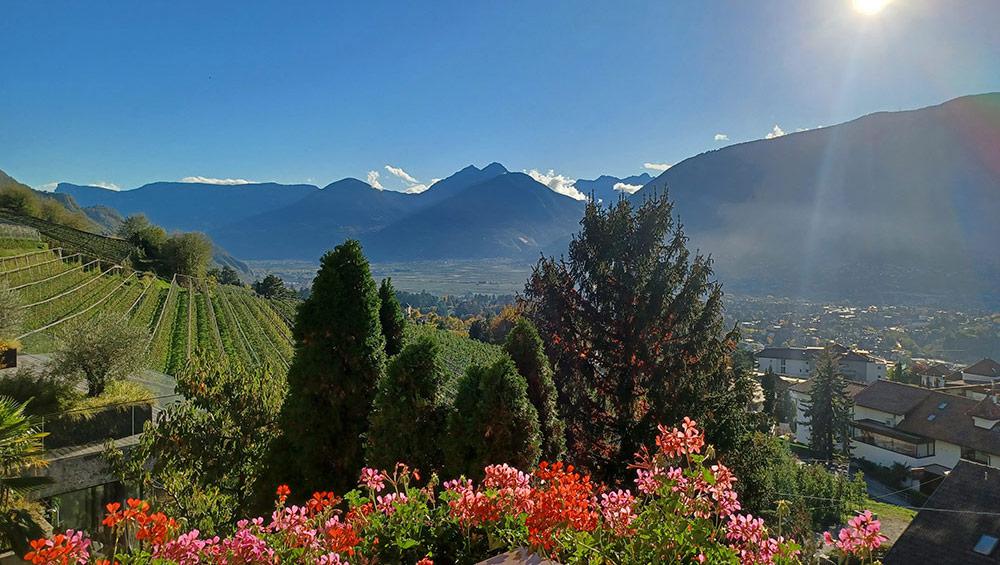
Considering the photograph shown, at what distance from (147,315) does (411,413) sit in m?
17.7

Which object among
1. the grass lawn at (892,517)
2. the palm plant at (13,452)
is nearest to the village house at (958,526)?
the grass lawn at (892,517)

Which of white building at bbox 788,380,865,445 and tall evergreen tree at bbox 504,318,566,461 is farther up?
tall evergreen tree at bbox 504,318,566,461

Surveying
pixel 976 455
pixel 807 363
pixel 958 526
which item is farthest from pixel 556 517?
pixel 807 363

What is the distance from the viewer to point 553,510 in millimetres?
2334

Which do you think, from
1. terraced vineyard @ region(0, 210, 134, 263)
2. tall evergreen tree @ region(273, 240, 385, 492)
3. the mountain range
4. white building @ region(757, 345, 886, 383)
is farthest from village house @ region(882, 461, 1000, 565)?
the mountain range

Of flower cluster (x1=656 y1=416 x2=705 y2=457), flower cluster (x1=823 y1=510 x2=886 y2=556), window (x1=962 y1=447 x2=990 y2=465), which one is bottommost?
window (x1=962 y1=447 x2=990 y2=465)

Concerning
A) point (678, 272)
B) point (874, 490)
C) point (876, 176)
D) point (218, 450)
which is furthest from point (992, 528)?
point (876, 176)

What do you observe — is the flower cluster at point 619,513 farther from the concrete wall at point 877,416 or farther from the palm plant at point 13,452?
the concrete wall at point 877,416

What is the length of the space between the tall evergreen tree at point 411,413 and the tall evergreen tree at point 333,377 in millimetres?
721

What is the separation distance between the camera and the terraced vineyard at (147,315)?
1422cm

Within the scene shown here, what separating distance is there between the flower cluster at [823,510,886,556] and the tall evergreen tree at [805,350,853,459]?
36.9 m

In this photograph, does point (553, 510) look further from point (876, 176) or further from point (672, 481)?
point (876, 176)

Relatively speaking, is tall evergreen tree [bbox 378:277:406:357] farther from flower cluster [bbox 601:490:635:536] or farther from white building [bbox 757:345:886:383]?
white building [bbox 757:345:886:383]

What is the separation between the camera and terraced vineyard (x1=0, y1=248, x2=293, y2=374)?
46.6ft
